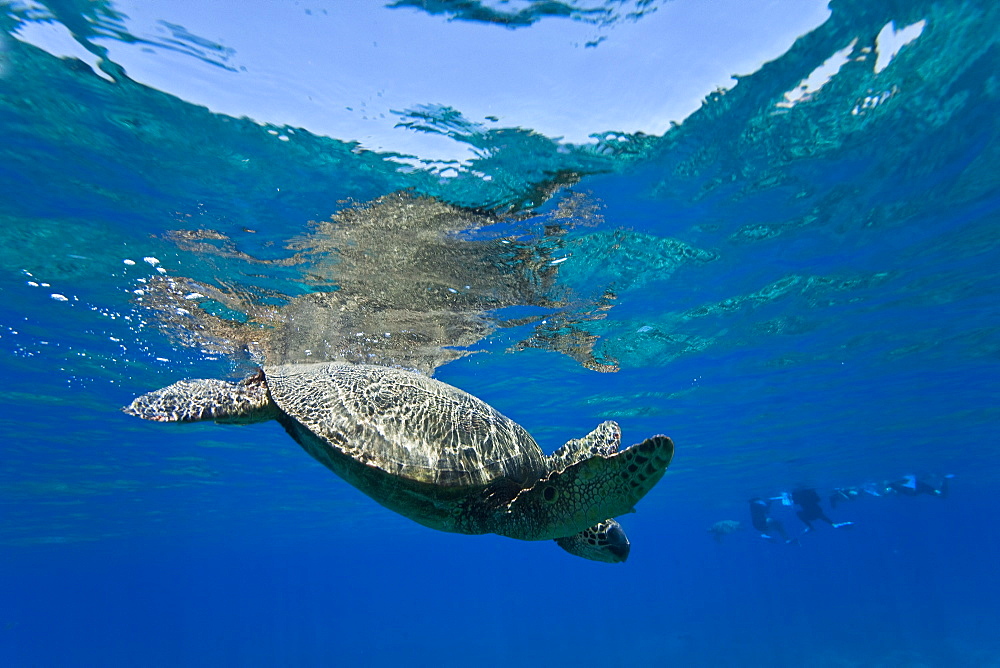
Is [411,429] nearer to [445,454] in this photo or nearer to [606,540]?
[445,454]

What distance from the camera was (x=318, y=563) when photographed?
8350 cm

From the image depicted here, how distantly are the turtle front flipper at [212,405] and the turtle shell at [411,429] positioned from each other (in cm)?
29

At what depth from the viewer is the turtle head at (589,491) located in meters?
3.36

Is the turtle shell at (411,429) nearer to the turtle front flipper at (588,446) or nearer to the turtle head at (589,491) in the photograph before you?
the turtle front flipper at (588,446)

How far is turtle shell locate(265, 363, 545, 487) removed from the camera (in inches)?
170

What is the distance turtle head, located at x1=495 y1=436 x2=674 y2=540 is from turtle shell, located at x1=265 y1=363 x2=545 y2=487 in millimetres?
399

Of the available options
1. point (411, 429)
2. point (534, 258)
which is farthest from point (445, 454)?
point (534, 258)

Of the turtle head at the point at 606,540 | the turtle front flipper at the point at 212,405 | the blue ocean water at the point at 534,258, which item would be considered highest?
the blue ocean water at the point at 534,258

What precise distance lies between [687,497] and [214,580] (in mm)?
88386

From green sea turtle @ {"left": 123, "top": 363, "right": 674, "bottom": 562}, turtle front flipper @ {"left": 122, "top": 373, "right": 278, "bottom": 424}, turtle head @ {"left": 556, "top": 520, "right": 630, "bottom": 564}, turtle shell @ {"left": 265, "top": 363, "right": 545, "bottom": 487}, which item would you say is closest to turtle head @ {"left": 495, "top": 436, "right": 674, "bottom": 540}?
green sea turtle @ {"left": 123, "top": 363, "right": 674, "bottom": 562}

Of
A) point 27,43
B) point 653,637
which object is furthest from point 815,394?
point 653,637

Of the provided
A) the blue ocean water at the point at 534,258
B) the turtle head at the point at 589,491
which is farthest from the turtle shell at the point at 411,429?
the blue ocean water at the point at 534,258

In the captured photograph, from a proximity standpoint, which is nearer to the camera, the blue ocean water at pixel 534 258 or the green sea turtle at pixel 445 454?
the green sea turtle at pixel 445 454

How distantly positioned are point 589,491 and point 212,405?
4.48 metres
